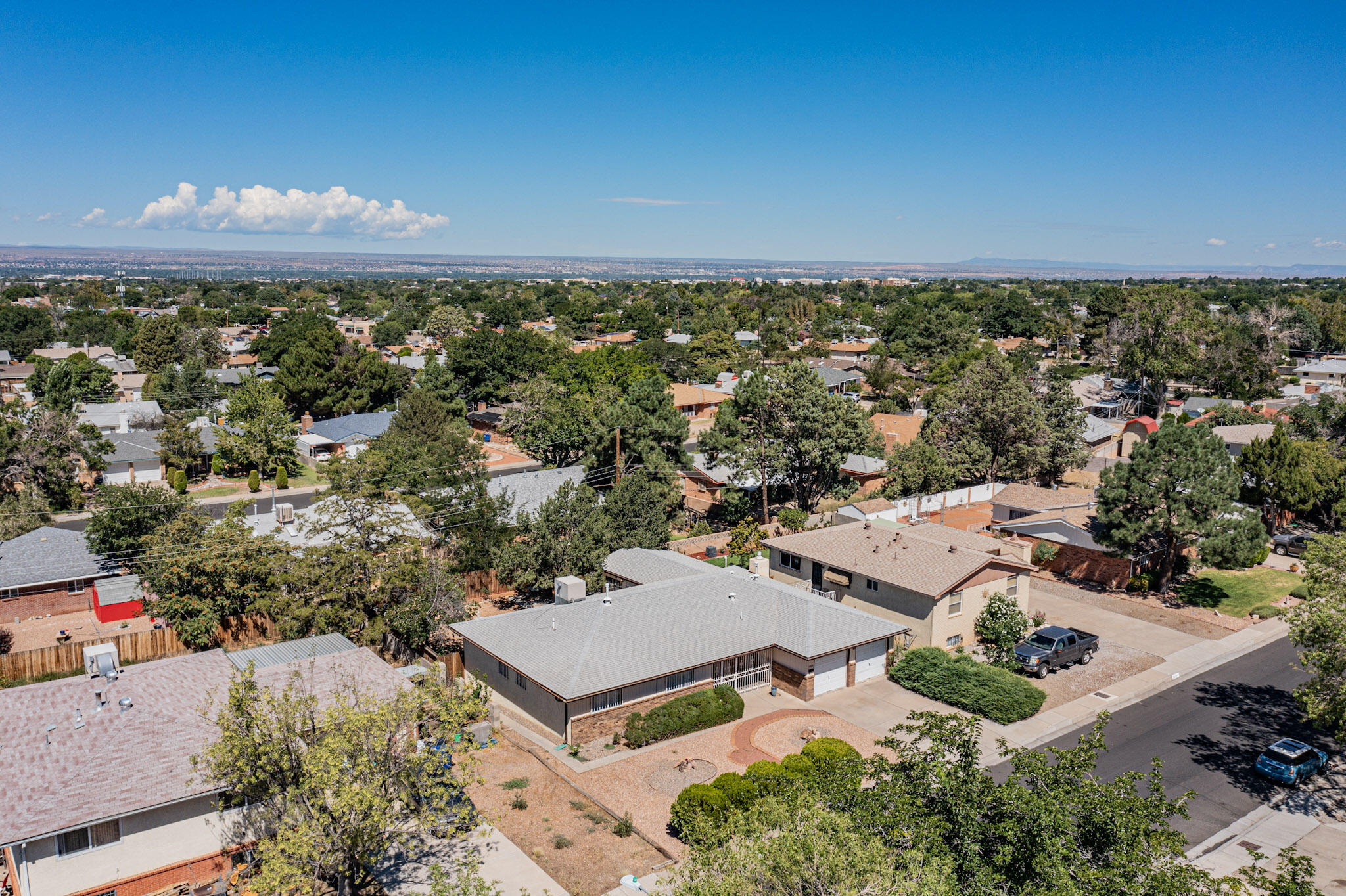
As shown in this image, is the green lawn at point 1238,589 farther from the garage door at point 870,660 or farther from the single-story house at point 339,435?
the single-story house at point 339,435

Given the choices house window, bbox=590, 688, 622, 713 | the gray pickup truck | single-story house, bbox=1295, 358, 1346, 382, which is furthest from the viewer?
single-story house, bbox=1295, 358, 1346, 382

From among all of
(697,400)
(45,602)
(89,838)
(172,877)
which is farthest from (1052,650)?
(697,400)

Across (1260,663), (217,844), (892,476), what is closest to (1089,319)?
(892,476)

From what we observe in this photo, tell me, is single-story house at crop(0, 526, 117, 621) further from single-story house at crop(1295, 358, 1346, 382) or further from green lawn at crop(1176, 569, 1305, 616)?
single-story house at crop(1295, 358, 1346, 382)

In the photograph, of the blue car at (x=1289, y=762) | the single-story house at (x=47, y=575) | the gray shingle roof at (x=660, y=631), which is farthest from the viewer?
the single-story house at (x=47, y=575)

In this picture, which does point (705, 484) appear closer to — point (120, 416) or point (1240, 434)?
point (1240, 434)

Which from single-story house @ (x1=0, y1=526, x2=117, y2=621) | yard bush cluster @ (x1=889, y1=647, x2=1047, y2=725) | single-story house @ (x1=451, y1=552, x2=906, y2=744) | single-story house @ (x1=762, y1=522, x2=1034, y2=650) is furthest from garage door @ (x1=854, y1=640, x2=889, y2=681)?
single-story house @ (x1=0, y1=526, x2=117, y2=621)

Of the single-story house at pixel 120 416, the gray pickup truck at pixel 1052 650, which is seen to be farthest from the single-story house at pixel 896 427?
the single-story house at pixel 120 416
